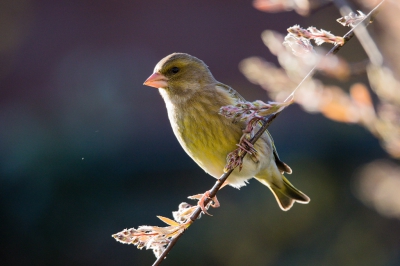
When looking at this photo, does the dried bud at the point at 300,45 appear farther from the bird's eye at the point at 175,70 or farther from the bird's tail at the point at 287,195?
the bird's tail at the point at 287,195

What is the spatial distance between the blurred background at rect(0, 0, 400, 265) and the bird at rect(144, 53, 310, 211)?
12.1 feet

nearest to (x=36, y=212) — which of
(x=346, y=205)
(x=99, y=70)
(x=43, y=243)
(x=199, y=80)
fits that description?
(x=43, y=243)

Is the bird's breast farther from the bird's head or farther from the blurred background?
the blurred background

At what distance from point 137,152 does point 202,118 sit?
561 centimetres

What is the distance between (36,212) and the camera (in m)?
7.79

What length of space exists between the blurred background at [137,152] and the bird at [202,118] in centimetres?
368

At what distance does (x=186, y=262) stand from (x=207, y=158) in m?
4.10

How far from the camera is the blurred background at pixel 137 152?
7.33 metres

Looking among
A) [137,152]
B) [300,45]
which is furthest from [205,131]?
[137,152]

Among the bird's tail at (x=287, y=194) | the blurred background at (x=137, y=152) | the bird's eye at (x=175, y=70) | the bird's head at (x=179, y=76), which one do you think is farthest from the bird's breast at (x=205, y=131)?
the blurred background at (x=137, y=152)

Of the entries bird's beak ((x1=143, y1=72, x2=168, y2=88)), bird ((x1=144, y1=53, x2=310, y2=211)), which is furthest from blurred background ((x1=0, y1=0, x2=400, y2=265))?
bird's beak ((x1=143, y1=72, x2=168, y2=88))

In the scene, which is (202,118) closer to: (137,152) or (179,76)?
(179,76)

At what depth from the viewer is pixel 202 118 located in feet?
11.0

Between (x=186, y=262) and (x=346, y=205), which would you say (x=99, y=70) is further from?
(x=346, y=205)
